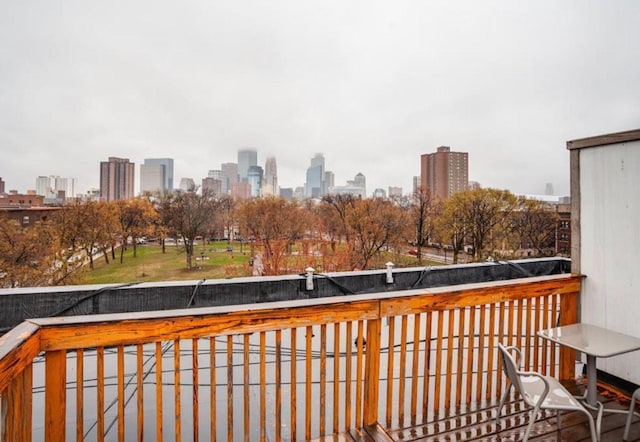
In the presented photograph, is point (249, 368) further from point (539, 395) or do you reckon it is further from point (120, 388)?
point (539, 395)

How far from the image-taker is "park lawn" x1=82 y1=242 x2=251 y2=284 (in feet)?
78.1

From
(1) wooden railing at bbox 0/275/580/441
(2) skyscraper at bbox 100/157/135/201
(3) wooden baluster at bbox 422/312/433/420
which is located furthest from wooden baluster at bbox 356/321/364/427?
(2) skyscraper at bbox 100/157/135/201

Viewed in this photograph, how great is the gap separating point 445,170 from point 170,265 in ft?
78.8

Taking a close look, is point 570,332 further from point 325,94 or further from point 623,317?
point 325,94

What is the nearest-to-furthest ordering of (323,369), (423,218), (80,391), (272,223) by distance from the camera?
(80,391) → (323,369) → (423,218) → (272,223)

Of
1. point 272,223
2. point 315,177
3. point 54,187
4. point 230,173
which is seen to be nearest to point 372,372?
point 272,223

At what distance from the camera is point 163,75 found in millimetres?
15188

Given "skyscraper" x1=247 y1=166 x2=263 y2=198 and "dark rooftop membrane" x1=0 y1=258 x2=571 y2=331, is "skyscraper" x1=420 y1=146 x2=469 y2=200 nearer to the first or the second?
"skyscraper" x1=247 y1=166 x2=263 y2=198

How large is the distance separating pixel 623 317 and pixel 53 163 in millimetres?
33759

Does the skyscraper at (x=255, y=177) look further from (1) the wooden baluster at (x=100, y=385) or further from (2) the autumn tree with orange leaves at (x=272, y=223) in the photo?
(1) the wooden baluster at (x=100, y=385)

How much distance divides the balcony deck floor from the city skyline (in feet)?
7.01

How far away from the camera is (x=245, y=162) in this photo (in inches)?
2126

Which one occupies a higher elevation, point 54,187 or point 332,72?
point 332,72

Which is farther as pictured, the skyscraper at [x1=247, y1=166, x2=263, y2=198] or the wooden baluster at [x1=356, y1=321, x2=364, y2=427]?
the skyscraper at [x1=247, y1=166, x2=263, y2=198]
